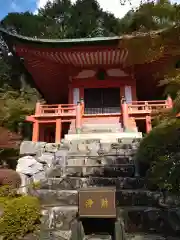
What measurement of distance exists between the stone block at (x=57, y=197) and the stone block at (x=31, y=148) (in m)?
2.71

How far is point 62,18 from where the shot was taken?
34.2 meters

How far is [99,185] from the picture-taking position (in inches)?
273

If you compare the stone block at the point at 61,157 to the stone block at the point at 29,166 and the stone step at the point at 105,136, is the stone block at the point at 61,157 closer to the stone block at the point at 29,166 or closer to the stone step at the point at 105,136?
the stone block at the point at 29,166

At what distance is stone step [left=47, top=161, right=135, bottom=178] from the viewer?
7.59 meters

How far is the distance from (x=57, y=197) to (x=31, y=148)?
3.28m

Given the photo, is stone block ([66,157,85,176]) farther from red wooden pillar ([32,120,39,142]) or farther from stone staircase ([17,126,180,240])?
red wooden pillar ([32,120,39,142])

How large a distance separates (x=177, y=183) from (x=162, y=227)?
1.20m

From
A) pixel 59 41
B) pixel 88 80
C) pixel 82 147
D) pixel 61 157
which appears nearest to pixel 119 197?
pixel 61 157

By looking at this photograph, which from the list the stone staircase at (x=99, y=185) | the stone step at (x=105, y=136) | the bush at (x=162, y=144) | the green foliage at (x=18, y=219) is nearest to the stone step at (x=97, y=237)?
the stone staircase at (x=99, y=185)

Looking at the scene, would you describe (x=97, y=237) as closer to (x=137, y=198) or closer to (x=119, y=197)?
(x=119, y=197)

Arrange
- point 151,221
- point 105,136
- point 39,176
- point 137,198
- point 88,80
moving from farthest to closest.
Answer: point 88,80, point 105,136, point 39,176, point 137,198, point 151,221

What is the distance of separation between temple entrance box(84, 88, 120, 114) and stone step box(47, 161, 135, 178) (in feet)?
24.0

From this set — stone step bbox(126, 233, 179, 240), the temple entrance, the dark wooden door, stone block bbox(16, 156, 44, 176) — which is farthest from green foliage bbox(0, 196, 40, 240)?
the dark wooden door

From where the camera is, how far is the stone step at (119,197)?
6.01 metres
